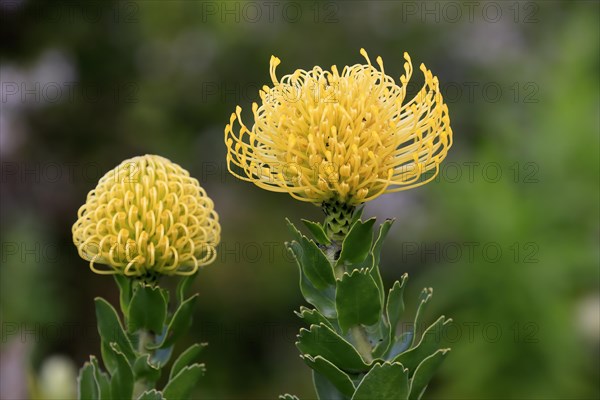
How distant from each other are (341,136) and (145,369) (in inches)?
28.1

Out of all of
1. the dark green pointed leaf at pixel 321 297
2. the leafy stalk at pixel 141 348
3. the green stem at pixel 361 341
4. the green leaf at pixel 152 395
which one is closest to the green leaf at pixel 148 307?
the leafy stalk at pixel 141 348

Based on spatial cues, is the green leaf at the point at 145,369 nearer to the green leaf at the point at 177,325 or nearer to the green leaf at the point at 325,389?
the green leaf at the point at 177,325

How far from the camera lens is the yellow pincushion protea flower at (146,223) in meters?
1.79

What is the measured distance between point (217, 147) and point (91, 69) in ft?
4.27

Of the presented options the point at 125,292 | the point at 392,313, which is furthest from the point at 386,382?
the point at 125,292

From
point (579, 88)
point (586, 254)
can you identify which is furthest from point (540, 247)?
point (579, 88)

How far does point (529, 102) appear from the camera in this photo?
582 centimetres

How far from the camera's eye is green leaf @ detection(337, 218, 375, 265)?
163cm

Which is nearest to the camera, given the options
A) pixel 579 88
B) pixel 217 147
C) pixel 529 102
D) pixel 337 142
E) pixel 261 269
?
pixel 337 142

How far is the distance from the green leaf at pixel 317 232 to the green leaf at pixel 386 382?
323 mm

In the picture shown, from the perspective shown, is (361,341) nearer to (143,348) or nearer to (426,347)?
(426,347)

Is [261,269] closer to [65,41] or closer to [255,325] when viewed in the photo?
[255,325]

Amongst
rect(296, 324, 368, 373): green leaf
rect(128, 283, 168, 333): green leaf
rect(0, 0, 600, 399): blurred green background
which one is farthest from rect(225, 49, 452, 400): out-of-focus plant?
rect(0, 0, 600, 399): blurred green background

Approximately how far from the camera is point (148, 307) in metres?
1.80
